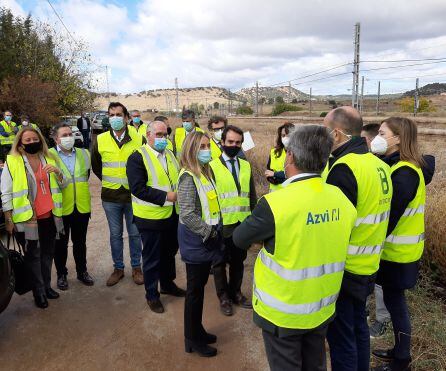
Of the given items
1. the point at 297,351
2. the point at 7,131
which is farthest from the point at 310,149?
the point at 7,131

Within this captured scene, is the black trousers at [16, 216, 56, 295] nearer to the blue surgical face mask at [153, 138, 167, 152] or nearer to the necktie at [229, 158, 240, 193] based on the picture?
the blue surgical face mask at [153, 138, 167, 152]

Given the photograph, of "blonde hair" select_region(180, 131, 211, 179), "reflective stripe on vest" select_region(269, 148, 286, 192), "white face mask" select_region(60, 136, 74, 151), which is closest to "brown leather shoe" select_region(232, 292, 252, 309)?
"reflective stripe on vest" select_region(269, 148, 286, 192)

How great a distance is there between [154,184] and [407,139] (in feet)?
7.42

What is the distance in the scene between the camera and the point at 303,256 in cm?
174

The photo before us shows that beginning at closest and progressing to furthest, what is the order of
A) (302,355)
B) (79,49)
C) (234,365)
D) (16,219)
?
(302,355) < (234,365) < (16,219) < (79,49)

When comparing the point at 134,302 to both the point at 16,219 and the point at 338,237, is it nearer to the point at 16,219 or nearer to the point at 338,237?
the point at 16,219

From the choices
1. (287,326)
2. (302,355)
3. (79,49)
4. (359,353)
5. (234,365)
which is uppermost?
(79,49)

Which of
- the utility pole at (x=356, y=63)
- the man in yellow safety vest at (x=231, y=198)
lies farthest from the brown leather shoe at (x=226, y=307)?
the utility pole at (x=356, y=63)

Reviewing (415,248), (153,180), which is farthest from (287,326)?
(153,180)

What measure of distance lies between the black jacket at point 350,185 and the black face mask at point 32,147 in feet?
9.71

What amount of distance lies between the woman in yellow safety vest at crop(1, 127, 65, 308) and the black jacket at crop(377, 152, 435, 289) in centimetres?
325

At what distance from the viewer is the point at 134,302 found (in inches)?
151

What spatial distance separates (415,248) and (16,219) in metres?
3.56

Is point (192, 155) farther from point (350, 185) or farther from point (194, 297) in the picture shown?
point (350, 185)
